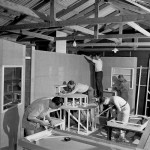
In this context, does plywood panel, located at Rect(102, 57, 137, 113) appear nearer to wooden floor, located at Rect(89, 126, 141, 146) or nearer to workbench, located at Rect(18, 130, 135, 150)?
wooden floor, located at Rect(89, 126, 141, 146)

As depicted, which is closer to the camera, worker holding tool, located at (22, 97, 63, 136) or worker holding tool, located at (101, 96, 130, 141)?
worker holding tool, located at (22, 97, 63, 136)

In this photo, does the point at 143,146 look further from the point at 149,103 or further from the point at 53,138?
the point at 149,103

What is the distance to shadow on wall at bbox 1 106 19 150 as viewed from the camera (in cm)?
524

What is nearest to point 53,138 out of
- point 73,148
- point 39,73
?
point 73,148

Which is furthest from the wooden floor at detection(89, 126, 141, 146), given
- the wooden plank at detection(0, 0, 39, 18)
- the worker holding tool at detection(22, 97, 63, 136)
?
A: the wooden plank at detection(0, 0, 39, 18)

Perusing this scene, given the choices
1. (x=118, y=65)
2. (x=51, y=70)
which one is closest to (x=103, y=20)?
(x=51, y=70)

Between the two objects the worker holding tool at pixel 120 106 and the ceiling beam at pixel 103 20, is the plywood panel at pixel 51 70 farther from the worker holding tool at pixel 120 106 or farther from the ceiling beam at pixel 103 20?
the worker holding tool at pixel 120 106

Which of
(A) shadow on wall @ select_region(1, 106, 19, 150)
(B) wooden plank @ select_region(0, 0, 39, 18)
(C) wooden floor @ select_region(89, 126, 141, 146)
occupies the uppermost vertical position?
(B) wooden plank @ select_region(0, 0, 39, 18)

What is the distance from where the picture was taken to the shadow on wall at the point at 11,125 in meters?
5.24

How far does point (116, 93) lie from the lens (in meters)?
10.0

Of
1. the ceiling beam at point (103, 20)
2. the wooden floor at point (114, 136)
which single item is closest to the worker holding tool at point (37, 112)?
the ceiling beam at point (103, 20)

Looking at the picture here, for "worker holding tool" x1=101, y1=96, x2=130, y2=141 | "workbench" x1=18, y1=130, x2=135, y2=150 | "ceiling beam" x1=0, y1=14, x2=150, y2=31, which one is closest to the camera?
"workbench" x1=18, y1=130, x2=135, y2=150

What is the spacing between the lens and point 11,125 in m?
5.51

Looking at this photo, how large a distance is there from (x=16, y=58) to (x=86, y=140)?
9.81 ft
